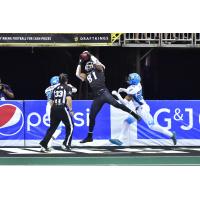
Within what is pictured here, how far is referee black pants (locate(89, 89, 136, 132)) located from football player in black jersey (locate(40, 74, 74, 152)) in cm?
87

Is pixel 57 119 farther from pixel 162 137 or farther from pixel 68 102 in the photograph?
pixel 162 137

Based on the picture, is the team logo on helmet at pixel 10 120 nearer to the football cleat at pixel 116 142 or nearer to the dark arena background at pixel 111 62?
the football cleat at pixel 116 142

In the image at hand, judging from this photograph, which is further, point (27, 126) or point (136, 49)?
point (136, 49)

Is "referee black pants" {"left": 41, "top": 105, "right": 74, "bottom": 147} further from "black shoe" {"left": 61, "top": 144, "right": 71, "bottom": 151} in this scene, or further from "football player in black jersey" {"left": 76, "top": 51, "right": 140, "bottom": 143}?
"football player in black jersey" {"left": 76, "top": 51, "right": 140, "bottom": 143}

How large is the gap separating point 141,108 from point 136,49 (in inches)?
207

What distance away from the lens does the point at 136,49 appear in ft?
61.5

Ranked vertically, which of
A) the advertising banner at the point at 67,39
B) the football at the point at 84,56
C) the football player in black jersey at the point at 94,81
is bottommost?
the football player in black jersey at the point at 94,81

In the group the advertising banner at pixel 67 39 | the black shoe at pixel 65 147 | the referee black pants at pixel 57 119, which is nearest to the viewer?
the referee black pants at pixel 57 119

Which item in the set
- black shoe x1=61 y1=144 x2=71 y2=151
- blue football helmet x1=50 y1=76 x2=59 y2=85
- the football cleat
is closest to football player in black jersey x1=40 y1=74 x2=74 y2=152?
black shoe x1=61 y1=144 x2=71 y2=151

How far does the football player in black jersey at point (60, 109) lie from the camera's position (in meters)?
12.4

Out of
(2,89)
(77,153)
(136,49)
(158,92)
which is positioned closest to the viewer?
(77,153)

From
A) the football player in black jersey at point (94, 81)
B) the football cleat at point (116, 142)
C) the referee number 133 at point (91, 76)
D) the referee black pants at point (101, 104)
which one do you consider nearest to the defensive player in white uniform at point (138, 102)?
the football cleat at point (116, 142)

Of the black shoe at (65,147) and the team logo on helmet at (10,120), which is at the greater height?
the team logo on helmet at (10,120)

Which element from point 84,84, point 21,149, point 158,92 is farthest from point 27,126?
point 158,92
